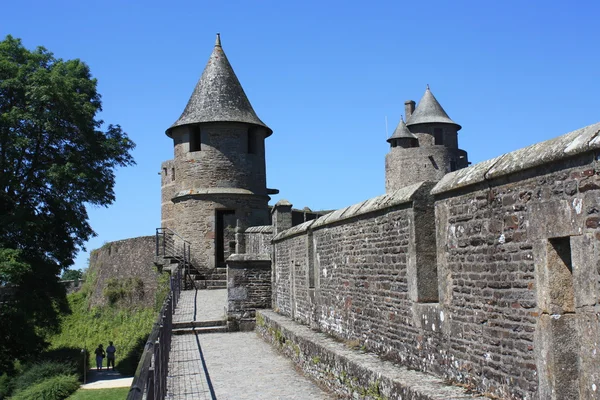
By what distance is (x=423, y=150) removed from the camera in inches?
1897

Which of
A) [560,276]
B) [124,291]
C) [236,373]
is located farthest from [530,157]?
[124,291]

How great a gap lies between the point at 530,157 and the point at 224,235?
23014 mm

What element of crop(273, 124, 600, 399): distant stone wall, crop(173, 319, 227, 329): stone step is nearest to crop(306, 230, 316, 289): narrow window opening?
crop(273, 124, 600, 399): distant stone wall

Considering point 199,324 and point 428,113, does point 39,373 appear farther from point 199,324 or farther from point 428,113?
point 428,113

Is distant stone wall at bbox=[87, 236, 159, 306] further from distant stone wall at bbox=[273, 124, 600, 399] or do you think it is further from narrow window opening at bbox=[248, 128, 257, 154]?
distant stone wall at bbox=[273, 124, 600, 399]

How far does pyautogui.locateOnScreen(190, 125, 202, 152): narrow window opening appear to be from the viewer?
2802 centimetres

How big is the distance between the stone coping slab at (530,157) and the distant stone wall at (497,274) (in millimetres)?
11

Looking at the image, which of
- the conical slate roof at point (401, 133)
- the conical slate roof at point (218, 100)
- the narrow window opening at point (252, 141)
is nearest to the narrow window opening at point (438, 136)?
the conical slate roof at point (401, 133)

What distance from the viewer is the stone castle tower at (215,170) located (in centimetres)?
2705

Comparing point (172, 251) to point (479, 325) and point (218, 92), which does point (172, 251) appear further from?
point (479, 325)

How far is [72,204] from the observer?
22.1m

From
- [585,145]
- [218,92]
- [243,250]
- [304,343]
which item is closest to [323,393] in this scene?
[304,343]

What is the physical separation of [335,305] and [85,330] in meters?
24.8

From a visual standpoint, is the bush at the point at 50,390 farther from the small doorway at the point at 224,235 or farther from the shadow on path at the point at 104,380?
the small doorway at the point at 224,235
